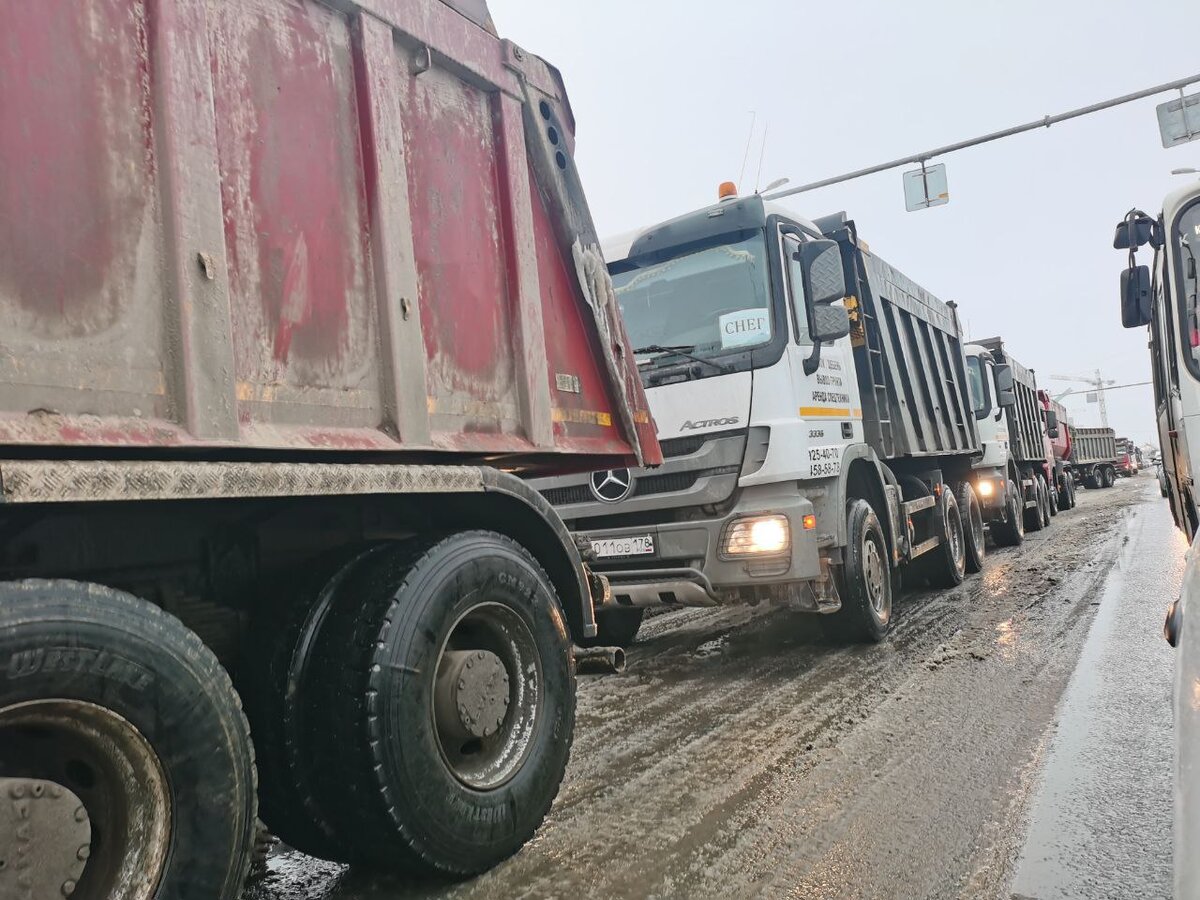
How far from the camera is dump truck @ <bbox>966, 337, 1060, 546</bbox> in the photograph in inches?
452

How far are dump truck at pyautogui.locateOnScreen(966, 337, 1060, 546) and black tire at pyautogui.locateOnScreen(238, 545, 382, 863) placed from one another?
33.2 ft

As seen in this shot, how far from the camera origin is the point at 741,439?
17.2 feet

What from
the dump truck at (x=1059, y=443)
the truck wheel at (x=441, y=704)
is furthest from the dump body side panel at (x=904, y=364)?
the dump truck at (x=1059, y=443)

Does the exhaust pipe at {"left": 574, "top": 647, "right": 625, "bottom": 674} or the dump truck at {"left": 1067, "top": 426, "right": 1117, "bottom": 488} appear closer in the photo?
the exhaust pipe at {"left": 574, "top": 647, "right": 625, "bottom": 674}

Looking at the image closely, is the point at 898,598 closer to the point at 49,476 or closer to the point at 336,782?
the point at 336,782

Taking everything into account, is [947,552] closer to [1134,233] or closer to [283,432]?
[1134,233]

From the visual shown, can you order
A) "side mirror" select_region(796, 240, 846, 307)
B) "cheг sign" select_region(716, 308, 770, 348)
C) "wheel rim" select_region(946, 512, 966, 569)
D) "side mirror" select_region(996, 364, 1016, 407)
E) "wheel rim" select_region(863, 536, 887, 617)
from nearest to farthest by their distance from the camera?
"cheг sign" select_region(716, 308, 770, 348)
"side mirror" select_region(796, 240, 846, 307)
"wheel rim" select_region(863, 536, 887, 617)
"wheel rim" select_region(946, 512, 966, 569)
"side mirror" select_region(996, 364, 1016, 407)

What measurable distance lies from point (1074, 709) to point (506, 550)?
3006 mm

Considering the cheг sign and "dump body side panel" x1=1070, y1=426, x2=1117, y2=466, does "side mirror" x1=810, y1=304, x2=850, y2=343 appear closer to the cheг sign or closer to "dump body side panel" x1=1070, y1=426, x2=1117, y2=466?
the cheг sign

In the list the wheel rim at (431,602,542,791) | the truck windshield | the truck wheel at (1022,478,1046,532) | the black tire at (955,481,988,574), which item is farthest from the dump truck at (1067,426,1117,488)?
the wheel rim at (431,602,542,791)

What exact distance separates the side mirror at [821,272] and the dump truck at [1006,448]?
6492 mm

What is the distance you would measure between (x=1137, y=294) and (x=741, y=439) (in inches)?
94.9

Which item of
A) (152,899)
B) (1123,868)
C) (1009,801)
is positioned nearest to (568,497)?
(1009,801)

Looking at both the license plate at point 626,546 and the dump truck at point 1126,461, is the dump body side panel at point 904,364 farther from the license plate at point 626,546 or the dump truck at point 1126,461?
the dump truck at point 1126,461
